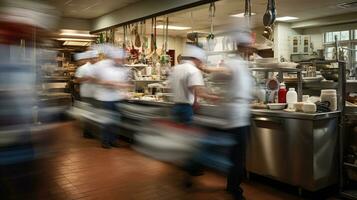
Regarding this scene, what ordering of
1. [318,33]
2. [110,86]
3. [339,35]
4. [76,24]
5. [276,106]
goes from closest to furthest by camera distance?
[276,106], [110,86], [76,24], [339,35], [318,33]

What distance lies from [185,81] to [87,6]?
419 centimetres

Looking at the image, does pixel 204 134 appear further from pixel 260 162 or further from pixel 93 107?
pixel 93 107

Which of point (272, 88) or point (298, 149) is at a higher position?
point (272, 88)

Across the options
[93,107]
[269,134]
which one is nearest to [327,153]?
[269,134]

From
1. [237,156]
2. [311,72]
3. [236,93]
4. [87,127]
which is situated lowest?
[87,127]

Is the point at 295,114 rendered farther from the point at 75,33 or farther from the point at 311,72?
the point at 75,33

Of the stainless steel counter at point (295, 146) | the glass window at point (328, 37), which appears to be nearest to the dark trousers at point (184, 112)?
the stainless steel counter at point (295, 146)

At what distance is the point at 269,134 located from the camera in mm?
3578

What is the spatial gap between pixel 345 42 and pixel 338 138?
6995mm

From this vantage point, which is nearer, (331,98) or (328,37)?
(331,98)

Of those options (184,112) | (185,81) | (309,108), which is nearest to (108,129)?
(184,112)

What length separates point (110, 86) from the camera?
5.34m

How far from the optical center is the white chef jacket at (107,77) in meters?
5.07

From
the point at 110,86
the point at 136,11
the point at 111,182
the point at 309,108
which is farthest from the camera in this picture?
the point at 136,11
